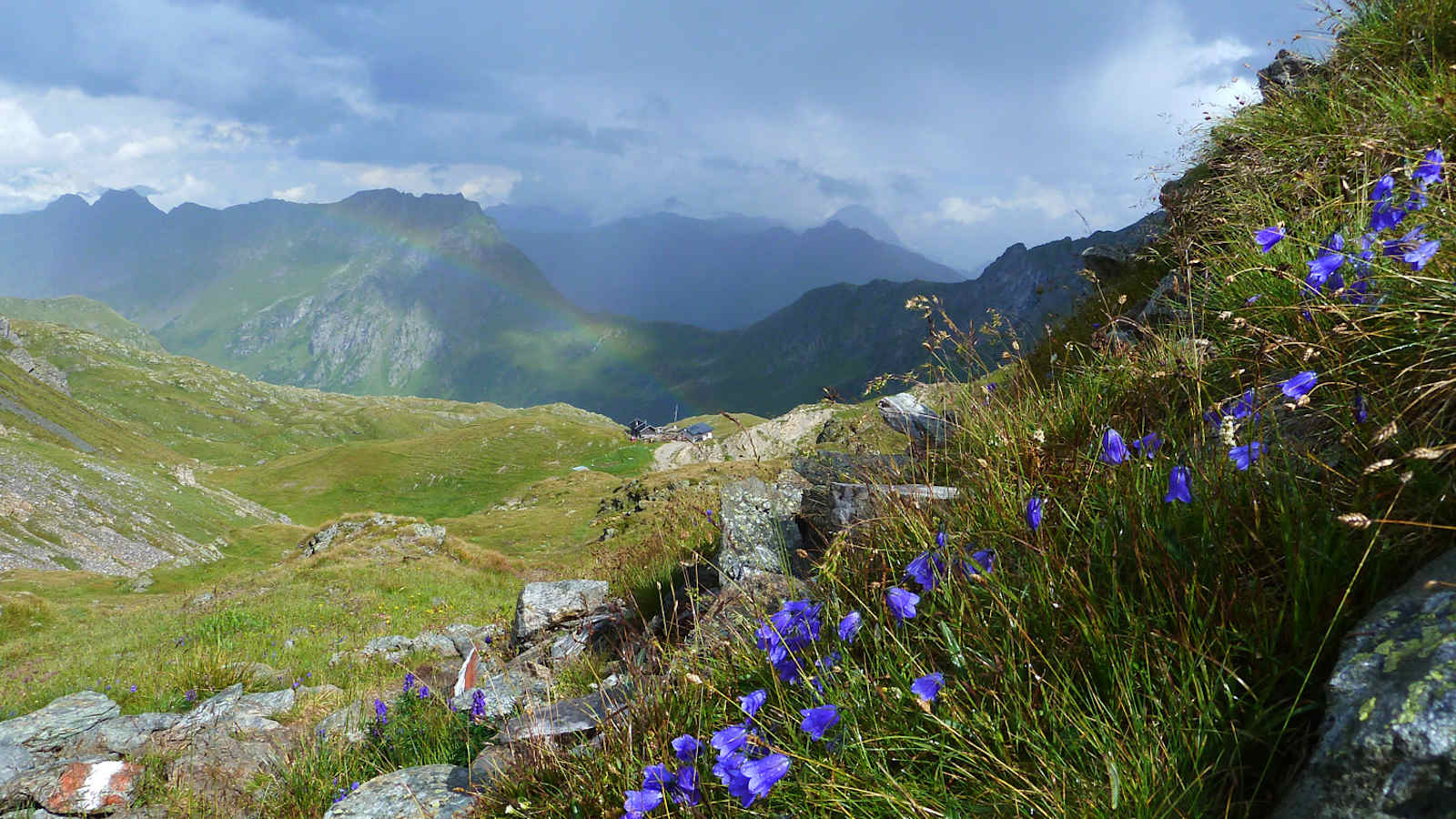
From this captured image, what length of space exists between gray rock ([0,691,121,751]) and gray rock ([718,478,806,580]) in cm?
810

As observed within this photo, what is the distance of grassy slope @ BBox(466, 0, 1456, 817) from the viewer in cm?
204

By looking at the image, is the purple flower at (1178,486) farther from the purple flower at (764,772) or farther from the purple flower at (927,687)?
the purple flower at (764,772)

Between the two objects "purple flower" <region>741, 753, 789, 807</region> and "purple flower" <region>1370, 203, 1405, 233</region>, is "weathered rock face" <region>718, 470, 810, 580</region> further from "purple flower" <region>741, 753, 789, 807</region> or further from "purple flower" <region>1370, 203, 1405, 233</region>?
"purple flower" <region>1370, 203, 1405, 233</region>

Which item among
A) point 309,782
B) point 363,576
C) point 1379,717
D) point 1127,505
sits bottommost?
point 363,576

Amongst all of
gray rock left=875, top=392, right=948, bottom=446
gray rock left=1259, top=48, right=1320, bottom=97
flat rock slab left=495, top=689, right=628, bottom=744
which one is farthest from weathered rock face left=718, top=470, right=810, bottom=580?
gray rock left=1259, top=48, right=1320, bottom=97

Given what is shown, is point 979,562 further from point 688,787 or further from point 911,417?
point 911,417

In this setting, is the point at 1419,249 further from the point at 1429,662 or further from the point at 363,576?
the point at 363,576

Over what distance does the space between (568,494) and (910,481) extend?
73476mm

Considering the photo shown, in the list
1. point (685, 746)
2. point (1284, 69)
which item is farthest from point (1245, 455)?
point (1284, 69)

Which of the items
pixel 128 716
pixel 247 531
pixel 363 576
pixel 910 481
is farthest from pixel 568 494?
pixel 910 481

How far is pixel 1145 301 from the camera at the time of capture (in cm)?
874

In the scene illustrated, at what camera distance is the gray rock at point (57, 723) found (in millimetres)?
7820

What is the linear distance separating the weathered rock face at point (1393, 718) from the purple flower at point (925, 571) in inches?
47.9

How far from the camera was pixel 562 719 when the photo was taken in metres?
4.13
